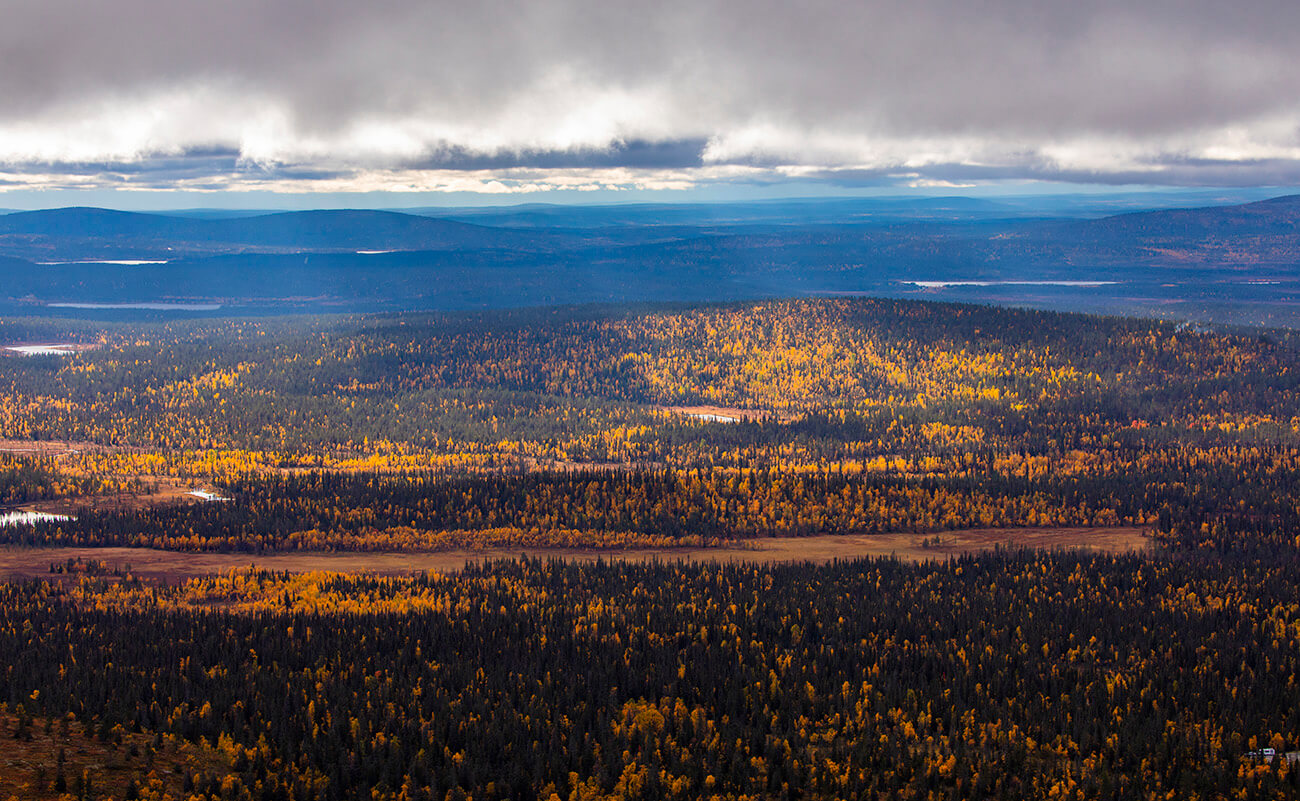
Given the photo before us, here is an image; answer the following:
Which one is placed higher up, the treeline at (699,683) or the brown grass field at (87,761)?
the brown grass field at (87,761)

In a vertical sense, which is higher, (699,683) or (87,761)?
(87,761)

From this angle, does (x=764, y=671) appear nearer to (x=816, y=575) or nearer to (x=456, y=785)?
(x=456, y=785)

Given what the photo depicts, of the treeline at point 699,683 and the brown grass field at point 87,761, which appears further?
the treeline at point 699,683

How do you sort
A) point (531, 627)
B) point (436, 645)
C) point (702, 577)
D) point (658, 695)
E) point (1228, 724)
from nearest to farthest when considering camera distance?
point (1228, 724)
point (658, 695)
point (436, 645)
point (531, 627)
point (702, 577)

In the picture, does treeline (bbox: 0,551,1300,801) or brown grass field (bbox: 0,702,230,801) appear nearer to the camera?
brown grass field (bbox: 0,702,230,801)

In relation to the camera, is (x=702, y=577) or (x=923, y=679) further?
(x=702, y=577)

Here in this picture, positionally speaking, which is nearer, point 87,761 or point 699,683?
point 87,761

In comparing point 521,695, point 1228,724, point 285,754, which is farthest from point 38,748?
point 1228,724

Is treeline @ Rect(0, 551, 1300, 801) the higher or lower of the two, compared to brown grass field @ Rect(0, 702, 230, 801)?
lower
